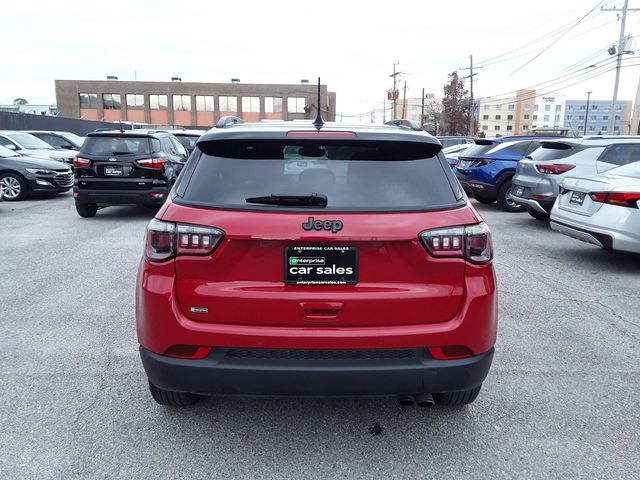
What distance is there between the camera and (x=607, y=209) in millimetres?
6492

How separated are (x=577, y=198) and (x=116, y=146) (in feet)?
26.7

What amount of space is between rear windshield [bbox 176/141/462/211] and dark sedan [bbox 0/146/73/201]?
12.3 meters

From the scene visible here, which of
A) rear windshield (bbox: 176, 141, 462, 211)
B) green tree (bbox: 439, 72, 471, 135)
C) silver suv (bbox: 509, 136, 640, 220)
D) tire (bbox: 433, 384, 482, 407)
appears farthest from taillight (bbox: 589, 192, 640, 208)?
green tree (bbox: 439, 72, 471, 135)

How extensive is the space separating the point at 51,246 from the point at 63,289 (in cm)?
264

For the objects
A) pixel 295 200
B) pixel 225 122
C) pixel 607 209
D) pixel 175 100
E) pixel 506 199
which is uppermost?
pixel 175 100

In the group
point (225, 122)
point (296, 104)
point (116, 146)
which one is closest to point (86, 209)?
point (116, 146)

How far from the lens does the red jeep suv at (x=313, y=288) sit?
96.6 inches

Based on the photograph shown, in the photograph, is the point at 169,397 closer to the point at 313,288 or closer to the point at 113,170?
the point at 313,288

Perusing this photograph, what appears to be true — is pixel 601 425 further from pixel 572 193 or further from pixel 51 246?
pixel 51 246

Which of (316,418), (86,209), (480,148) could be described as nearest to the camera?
(316,418)

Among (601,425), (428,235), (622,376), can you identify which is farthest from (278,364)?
(622,376)

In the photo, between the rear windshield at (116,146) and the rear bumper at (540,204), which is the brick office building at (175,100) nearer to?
the rear windshield at (116,146)

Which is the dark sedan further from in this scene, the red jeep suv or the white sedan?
the red jeep suv

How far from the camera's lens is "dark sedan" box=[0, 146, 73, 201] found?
13.0 meters
